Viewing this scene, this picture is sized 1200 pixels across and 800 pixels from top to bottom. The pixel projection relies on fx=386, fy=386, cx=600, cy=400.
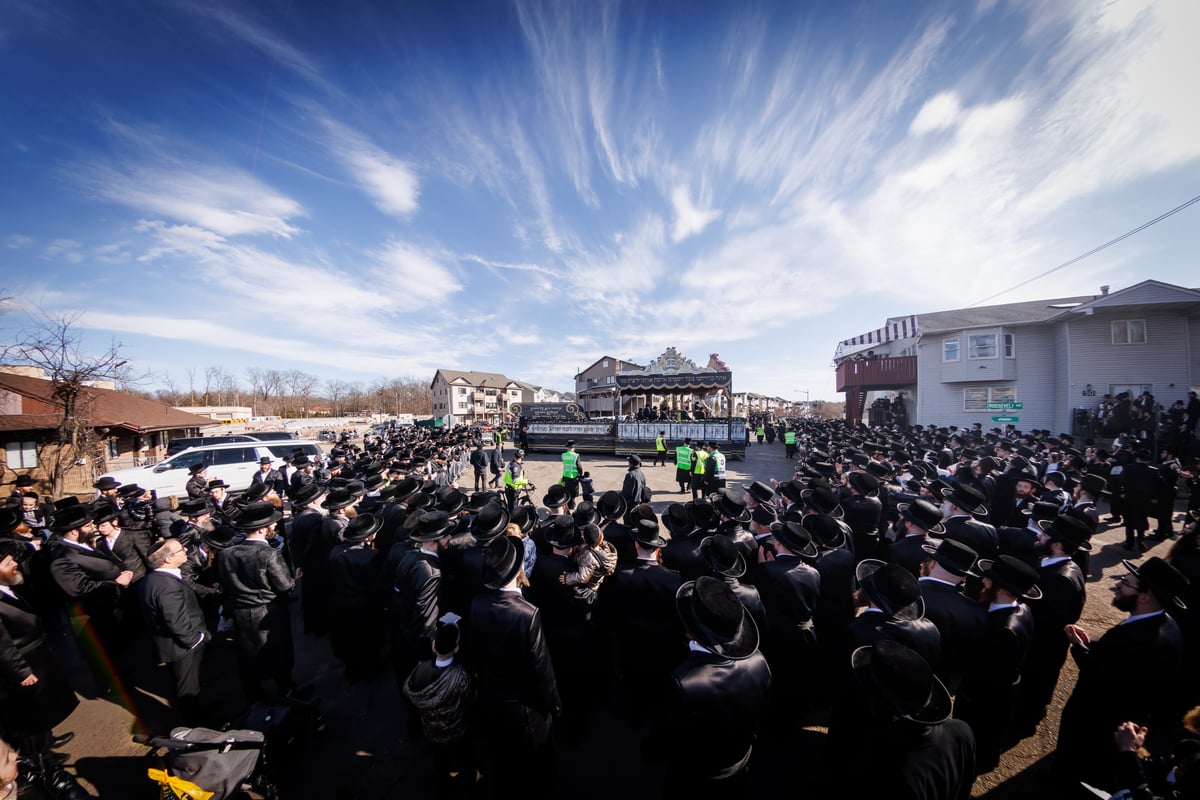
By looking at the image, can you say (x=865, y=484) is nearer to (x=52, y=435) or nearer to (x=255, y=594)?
(x=255, y=594)

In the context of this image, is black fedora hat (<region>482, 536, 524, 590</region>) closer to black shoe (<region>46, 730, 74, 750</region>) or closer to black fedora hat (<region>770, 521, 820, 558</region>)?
black fedora hat (<region>770, 521, 820, 558</region>)

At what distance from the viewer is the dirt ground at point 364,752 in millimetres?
3049

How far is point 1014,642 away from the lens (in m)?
2.70

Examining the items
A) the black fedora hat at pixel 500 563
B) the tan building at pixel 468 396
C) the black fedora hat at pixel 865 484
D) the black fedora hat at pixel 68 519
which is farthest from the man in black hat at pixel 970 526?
the tan building at pixel 468 396

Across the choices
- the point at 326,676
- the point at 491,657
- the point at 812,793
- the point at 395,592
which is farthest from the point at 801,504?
the point at 326,676

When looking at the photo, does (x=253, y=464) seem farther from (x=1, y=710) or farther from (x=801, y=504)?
(x=801, y=504)

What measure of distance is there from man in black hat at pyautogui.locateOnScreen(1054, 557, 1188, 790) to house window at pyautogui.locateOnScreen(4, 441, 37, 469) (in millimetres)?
24730

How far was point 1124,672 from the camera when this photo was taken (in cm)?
254

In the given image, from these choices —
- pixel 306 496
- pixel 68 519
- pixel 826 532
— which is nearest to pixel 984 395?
pixel 826 532

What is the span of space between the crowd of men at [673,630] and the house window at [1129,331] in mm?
18612

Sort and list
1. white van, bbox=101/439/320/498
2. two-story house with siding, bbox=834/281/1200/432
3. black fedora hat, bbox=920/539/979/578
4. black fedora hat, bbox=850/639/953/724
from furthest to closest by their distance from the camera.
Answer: two-story house with siding, bbox=834/281/1200/432
white van, bbox=101/439/320/498
black fedora hat, bbox=920/539/979/578
black fedora hat, bbox=850/639/953/724

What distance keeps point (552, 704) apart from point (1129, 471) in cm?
1147

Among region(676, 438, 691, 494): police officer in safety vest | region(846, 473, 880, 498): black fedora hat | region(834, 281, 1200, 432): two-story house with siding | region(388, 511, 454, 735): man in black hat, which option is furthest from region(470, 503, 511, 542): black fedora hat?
region(834, 281, 1200, 432): two-story house with siding

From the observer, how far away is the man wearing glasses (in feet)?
10.7
